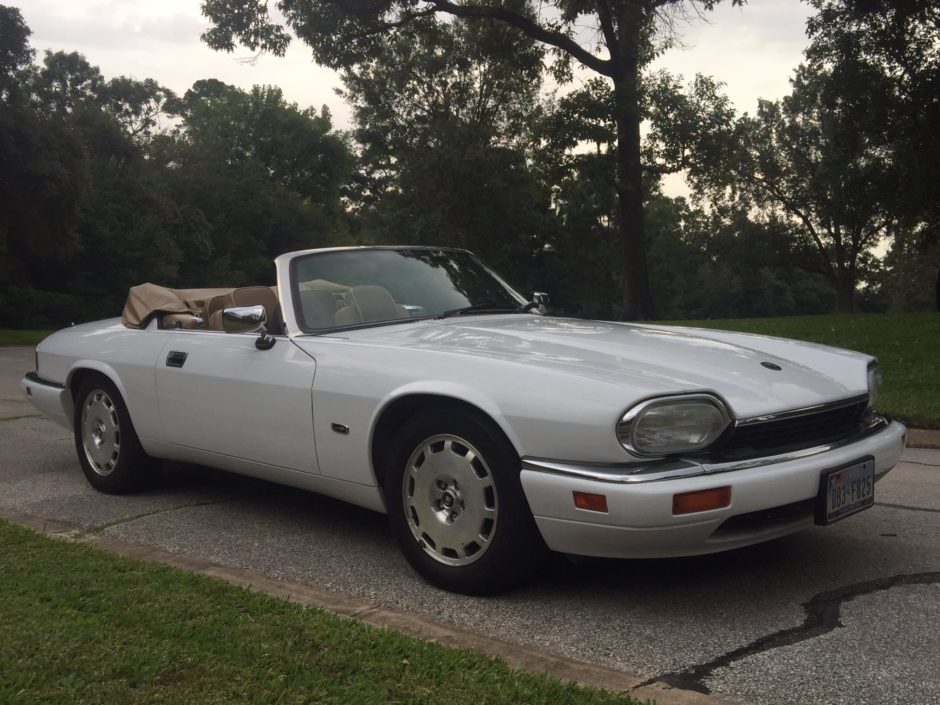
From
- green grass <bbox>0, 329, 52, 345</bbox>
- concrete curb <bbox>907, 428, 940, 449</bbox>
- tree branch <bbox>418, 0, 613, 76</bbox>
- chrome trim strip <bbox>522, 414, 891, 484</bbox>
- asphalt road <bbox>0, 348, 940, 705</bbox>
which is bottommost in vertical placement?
green grass <bbox>0, 329, 52, 345</bbox>

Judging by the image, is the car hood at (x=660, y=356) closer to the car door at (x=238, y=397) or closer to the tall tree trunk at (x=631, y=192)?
the car door at (x=238, y=397)

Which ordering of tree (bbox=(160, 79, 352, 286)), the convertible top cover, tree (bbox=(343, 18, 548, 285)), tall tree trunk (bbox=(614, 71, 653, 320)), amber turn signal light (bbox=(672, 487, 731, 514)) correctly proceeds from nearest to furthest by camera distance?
amber turn signal light (bbox=(672, 487, 731, 514)), the convertible top cover, tall tree trunk (bbox=(614, 71, 653, 320)), tree (bbox=(343, 18, 548, 285)), tree (bbox=(160, 79, 352, 286))

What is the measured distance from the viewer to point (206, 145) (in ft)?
179

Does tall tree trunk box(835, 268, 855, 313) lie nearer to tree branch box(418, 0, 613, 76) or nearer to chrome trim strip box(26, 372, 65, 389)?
tree branch box(418, 0, 613, 76)

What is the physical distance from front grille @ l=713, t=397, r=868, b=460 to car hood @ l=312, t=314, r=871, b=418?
53mm

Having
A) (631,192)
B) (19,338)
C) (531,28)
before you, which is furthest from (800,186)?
(19,338)

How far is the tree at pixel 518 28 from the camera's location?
23.6 meters

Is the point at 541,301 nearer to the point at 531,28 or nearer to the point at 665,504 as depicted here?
the point at 665,504

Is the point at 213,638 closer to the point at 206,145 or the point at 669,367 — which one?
the point at 669,367

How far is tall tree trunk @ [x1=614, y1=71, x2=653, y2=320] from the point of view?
953 inches

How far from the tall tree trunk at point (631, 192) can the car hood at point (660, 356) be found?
1951cm

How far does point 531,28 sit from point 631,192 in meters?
4.70

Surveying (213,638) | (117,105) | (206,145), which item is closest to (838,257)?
(206,145)

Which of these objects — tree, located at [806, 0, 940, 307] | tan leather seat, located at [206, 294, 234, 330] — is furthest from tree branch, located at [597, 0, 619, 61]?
tan leather seat, located at [206, 294, 234, 330]
